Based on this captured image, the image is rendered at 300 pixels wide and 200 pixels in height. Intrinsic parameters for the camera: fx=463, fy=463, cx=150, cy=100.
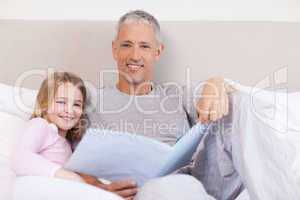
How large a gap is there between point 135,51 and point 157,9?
24cm

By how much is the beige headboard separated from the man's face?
0.37 feet

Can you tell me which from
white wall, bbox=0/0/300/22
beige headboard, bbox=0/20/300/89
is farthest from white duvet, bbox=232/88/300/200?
white wall, bbox=0/0/300/22

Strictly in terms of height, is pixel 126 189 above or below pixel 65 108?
below

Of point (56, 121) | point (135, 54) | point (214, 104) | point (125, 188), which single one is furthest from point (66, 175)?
point (135, 54)

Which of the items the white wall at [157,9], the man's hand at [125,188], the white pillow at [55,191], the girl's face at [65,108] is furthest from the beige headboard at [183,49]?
the white pillow at [55,191]

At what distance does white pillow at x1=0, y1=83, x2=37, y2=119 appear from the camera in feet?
4.32

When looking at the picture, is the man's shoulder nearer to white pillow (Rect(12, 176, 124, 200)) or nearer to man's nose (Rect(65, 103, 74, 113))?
man's nose (Rect(65, 103, 74, 113))

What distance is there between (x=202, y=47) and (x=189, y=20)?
4.3 inches

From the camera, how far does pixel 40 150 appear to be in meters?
1.17

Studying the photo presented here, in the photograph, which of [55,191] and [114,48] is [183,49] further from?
[55,191]

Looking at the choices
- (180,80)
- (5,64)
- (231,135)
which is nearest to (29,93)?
(5,64)

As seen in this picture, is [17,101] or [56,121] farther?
[17,101]

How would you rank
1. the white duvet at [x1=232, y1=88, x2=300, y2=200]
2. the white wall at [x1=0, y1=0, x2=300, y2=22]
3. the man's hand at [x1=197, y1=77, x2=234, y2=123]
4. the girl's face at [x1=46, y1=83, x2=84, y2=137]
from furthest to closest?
the white wall at [x1=0, y1=0, x2=300, y2=22], the girl's face at [x1=46, y1=83, x2=84, y2=137], the man's hand at [x1=197, y1=77, x2=234, y2=123], the white duvet at [x1=232, y1=88, x2=300, y2=200]

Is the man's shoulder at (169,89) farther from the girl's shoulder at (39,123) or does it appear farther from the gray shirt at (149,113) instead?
the girl's shoulder at (39,123)
